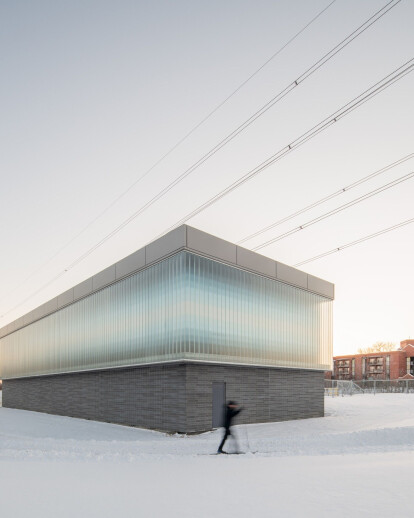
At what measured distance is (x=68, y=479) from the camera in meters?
9.41

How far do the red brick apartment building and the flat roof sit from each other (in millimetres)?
93578

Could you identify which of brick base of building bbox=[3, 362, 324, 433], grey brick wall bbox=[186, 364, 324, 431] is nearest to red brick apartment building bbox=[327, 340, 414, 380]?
grey brick wall bbox=[186, 364, 324, 431]

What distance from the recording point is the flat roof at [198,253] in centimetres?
2049

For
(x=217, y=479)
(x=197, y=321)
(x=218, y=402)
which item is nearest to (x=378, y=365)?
(x=218, y=402)

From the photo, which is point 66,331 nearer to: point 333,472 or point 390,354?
point 333,472

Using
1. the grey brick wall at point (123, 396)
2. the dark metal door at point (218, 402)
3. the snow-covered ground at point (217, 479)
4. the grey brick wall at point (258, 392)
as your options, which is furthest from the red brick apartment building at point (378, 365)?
the snow-covered ground at point (217, 479)

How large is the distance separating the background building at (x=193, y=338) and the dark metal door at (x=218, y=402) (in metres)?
0.06

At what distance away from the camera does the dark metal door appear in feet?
66.9

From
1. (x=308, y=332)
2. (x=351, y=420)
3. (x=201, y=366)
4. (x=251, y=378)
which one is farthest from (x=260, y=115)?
(x=351, y=420)

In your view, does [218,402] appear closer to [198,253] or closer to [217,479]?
[198,253]

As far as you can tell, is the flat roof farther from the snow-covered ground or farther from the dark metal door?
the snow-covered ground

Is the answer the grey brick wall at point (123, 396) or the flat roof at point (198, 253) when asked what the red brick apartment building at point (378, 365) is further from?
the grey brick wall at point (123, 396)

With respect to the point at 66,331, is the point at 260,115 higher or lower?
higher

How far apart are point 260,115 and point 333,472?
35.3ft
